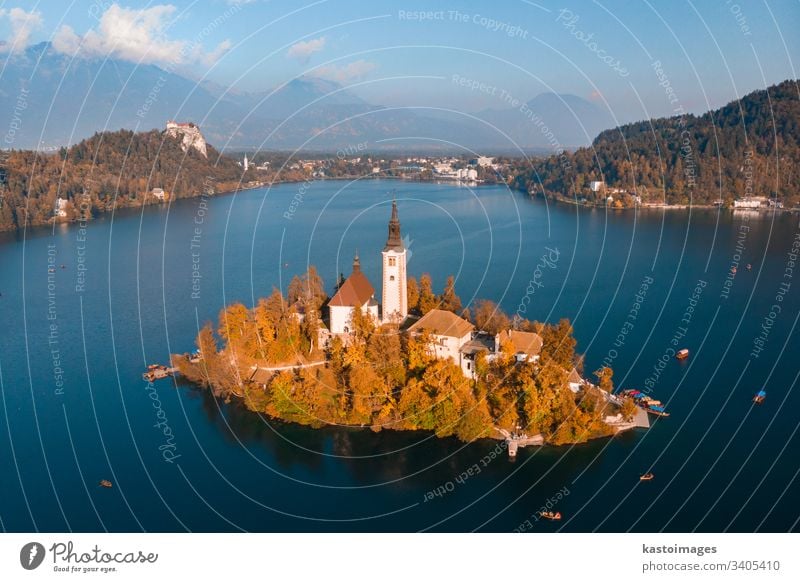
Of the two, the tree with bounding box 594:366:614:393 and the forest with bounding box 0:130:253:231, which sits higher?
the forest with bounding box 0:130:253:231

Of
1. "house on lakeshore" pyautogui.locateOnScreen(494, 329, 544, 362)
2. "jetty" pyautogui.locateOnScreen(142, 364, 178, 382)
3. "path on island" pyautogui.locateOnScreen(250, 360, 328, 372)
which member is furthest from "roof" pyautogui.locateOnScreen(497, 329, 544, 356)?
"jetty" pyautogui.locateOnScreen(142, 364, 178, 382)

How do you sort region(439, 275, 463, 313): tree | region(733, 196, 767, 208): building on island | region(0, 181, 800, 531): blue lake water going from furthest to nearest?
region(733, 196, 767, 208): building on island → region(439, 275, 463, 313): tree → region(0, 181, 800, 531): blue lake water

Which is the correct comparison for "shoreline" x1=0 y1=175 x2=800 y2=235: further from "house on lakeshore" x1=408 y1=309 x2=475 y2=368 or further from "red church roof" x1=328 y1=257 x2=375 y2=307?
"house on lakeshore" x1=408 y1=309 x2=475 y2=368

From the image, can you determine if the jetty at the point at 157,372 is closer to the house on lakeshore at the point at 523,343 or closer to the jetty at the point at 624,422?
the house on lakeshore at the point at 523,343

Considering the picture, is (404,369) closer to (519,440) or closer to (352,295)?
(352,295)

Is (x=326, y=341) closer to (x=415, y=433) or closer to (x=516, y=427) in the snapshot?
(x=415, y=433)

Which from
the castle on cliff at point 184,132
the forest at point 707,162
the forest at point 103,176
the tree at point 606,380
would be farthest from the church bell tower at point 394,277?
the castle on cliff at point 184,132

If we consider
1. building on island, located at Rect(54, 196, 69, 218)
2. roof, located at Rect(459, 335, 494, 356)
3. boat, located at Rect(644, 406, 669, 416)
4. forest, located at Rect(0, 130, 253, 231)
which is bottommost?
boat, located at Rect(644, 406, 669, 416)
